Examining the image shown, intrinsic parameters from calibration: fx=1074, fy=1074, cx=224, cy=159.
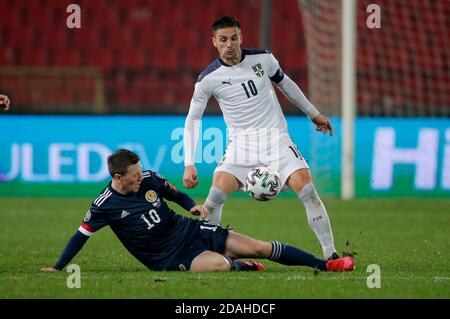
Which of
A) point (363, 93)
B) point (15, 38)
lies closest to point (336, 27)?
point (363, 93)

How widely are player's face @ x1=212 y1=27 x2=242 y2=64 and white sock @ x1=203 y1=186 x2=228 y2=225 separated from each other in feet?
3.43

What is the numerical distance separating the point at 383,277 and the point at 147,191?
1824 millimetres

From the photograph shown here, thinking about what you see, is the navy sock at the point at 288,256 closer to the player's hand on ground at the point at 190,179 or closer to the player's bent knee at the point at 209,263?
the player's bent knee at the point at 209,263

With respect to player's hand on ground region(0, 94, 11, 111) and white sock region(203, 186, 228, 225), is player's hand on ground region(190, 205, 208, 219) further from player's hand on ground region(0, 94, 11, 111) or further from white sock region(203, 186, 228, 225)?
player's hand on ground region(0, 94, 11, 111)

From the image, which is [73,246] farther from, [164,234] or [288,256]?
[288,256]

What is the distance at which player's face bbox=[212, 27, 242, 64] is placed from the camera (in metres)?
8.25

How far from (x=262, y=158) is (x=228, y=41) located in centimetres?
95

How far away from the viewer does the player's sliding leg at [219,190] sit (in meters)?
8.34

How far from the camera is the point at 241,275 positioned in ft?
25.1

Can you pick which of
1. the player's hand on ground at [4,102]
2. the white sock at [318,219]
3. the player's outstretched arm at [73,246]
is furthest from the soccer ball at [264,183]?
the player's hand on ground at [4,102]

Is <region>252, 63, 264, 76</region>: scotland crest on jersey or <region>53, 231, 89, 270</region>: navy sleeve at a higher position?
<region>252, 63, 264, 76</region>: scotland crest on jersey

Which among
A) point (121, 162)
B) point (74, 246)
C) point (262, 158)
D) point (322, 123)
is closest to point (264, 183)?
point (262, 158)

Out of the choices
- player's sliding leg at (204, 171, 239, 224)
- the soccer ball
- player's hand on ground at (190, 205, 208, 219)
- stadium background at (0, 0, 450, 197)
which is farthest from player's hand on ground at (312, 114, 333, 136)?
stadium background at (0, 0, 450, 197)

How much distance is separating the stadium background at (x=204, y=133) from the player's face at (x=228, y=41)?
5.57 ft
